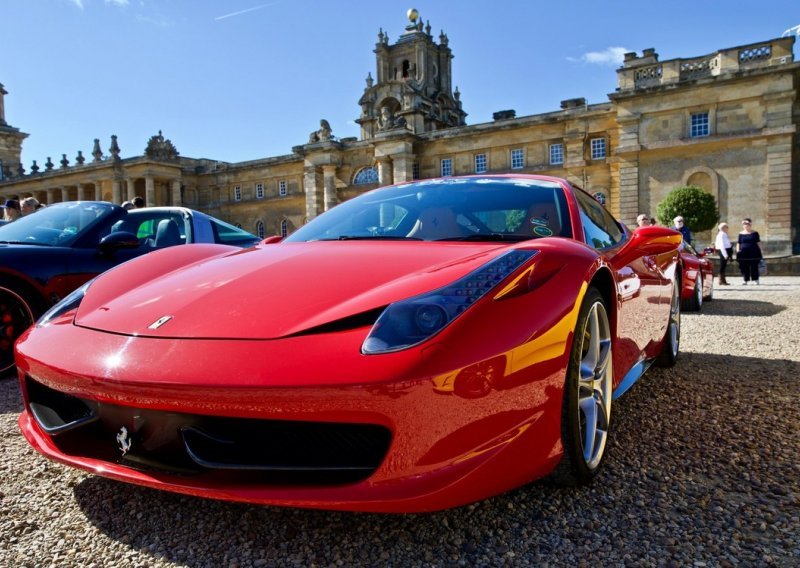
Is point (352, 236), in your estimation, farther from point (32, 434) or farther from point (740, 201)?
point (740, 201)

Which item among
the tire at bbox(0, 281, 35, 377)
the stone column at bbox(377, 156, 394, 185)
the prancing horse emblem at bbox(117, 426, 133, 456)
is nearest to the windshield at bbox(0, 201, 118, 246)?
the tire at bbox(0, 281, 35, 377)

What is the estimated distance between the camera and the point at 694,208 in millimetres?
27797

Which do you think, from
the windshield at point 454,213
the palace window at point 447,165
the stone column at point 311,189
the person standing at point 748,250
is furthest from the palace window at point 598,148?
the windshield at point 454,213

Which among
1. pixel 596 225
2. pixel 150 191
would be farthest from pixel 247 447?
pixel 150 191

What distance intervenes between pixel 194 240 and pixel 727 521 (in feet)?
16.4

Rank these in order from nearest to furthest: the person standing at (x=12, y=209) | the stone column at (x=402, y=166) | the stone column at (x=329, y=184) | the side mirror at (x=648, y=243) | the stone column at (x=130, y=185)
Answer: the side mirror at (x=648, y=243) → the person standing at (x=12, y=209) → the stone column at (x=402, y=166) → the stone column at (x=329, y=184) → the stone column at (x=130, y=185)

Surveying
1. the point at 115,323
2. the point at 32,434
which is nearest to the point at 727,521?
the point at 115,323

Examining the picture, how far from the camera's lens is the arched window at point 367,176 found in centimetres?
4422

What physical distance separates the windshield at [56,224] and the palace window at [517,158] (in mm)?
36588

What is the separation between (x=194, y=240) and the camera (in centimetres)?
558

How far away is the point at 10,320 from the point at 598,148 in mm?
37425

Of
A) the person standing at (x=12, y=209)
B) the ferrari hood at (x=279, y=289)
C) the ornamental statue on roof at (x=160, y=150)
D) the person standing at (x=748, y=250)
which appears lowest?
the person standing at (x=748, y=250)

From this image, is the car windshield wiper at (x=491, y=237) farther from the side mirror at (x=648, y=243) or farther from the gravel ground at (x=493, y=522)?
the gravel ground at (x=493, y=522)

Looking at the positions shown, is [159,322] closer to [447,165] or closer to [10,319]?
[10,319]
